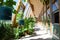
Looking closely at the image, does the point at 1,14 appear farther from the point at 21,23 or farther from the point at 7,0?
the point at 21,23

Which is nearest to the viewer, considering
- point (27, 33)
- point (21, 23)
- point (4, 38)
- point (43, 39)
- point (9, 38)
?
point (4, 38)

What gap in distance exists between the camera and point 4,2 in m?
5.27

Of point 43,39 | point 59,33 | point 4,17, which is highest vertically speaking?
point 4,17

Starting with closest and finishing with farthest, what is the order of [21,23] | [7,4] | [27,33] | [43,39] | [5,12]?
[5,12], [7,4], [43,39], [27,33], [21,23]

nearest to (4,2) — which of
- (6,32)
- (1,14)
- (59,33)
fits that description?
(1,14)

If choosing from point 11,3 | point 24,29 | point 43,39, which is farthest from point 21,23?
point 11,3

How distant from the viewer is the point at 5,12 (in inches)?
183

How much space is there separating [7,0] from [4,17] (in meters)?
0.89

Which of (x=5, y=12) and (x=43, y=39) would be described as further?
(x=43, y=39)

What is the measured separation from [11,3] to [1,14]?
0.84 m

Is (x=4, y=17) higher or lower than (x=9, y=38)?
higher

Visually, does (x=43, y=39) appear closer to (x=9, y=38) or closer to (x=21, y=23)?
(x=9, y=38)

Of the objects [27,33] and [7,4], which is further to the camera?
[27,33]

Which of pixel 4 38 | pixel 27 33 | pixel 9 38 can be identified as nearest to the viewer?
pixel 4 38
